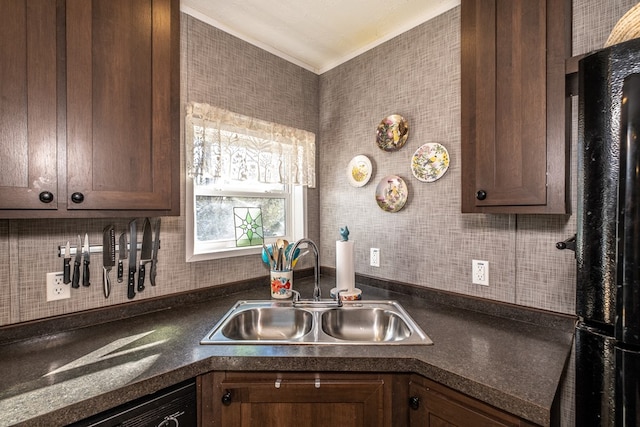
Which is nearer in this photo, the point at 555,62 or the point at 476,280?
the point at 555,62

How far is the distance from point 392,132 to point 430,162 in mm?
306

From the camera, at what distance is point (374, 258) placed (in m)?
1.88

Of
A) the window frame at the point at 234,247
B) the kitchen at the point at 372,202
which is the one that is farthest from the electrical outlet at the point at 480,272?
the window frame at the point at 234,247

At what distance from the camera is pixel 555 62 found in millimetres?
1056

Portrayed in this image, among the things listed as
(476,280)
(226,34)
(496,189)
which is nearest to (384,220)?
(476,280)

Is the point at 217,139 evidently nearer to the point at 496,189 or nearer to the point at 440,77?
the point at 440,77

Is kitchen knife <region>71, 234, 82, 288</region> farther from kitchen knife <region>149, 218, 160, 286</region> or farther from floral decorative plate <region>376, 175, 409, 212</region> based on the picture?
floral decorative plate <region>376, 175, 409, 212</region>

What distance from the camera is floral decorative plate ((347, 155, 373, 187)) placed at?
191 centimetres

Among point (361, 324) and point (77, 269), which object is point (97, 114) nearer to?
point (77, 269)

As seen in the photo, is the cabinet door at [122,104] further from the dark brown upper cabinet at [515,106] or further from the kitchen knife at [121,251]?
the dark brown upper cabinet at [515,106]

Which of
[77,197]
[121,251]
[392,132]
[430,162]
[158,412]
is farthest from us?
[392,132]

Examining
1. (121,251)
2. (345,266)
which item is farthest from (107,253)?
(345,266)

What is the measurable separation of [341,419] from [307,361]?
0.24 metres

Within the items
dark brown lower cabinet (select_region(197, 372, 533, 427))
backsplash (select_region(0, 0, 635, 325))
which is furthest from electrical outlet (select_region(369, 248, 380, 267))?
dark brown lower cabinet (select_region(197, 372, 533, 427))
